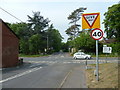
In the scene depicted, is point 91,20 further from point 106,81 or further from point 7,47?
point 7,47

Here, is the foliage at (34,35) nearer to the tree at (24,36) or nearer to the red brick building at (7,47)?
the tree at (24,36)

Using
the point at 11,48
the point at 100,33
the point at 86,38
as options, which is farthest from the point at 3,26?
the point at 86,38

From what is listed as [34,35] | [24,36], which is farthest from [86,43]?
[24,36]

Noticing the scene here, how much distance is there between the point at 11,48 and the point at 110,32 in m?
28.2

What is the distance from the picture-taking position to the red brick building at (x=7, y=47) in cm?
2302

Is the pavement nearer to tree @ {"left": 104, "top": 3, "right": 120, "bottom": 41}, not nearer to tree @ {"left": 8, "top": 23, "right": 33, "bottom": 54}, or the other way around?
tree @ {"left": 104, "top": 3, "right": 120, "bottom": 41}

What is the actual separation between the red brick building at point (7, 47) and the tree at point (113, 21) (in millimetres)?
25191

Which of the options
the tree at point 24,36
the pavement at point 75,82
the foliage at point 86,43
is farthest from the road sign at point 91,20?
the tree at point 24,36

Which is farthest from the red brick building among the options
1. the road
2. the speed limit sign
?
the speed limit sign

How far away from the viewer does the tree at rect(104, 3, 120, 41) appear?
42781 millimetres

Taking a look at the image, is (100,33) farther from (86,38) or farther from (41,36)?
(41,36)

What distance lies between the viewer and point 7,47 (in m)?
24.2

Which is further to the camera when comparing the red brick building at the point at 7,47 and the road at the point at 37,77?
the red brick building at the point at 7,47

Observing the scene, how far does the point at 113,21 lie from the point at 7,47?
28.6 meters
